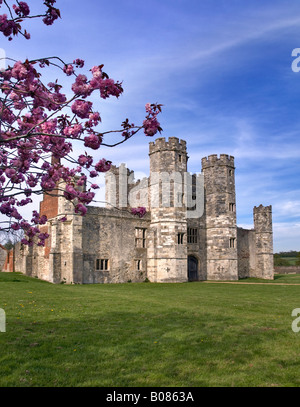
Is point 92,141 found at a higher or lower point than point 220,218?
lower

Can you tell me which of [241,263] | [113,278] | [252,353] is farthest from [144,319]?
[241,263]

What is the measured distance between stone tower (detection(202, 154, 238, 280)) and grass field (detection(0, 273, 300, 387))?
22318 mm

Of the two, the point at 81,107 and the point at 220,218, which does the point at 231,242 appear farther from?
the point at 81,107

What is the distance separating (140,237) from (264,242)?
56.1 ft

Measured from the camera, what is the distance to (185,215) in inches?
1251

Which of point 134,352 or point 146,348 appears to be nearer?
point 134,352

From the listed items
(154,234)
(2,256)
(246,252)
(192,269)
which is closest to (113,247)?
(154,234)

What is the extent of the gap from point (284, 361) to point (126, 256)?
23.7 meters

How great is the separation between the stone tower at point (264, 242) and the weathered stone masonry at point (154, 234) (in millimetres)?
150

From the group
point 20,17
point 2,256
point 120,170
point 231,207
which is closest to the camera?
point 20,17

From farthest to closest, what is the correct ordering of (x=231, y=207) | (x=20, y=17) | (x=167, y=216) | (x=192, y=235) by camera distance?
(x=231, y=207) → (x=192, y=235) → (x=167, y=216) → (x=20, y=17)

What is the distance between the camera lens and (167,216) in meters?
30.9

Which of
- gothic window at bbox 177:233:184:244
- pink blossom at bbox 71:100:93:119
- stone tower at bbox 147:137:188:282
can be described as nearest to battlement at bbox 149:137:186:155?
stone tower at bbox 147:137:188:282
